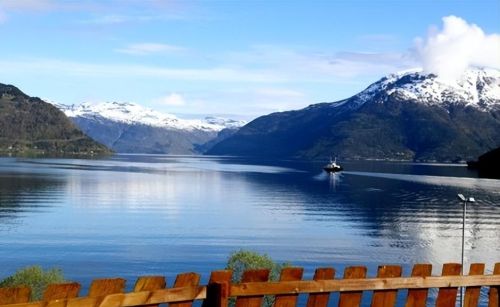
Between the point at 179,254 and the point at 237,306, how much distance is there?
86.4 m

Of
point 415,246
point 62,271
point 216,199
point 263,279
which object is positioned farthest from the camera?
point 216,199

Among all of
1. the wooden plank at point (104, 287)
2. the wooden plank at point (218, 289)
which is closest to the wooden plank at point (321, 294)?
the wooden plank at point (218, 289)

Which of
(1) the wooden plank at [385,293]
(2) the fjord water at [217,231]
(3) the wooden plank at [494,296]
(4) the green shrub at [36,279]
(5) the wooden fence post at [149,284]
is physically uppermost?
(5) the wooden fence post at [149,284]

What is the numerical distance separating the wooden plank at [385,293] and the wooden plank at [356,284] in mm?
139

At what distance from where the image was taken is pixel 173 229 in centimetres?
12256

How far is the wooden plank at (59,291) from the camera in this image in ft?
27.2

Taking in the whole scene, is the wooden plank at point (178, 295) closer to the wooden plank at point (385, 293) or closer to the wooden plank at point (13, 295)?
the wooden plank at point (13, 295)

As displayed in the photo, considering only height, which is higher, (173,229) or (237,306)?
(237,306)

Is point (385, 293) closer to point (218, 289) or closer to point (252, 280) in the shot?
point (252, 280)

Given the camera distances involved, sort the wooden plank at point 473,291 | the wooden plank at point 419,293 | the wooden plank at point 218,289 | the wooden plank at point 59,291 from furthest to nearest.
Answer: the wooden plank at point 473,291 < the wooden plank at point 419,293 < the wooden plank at point 218,289 < the wooden plank at point 59,291

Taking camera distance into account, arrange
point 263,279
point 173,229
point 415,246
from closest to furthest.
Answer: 1. point 263,279
2. point 415,246
3. point 173,229

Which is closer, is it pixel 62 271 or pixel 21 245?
pixel 62 271

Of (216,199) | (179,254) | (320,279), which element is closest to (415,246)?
(179,254)

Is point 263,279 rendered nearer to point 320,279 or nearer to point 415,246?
point 320,279
